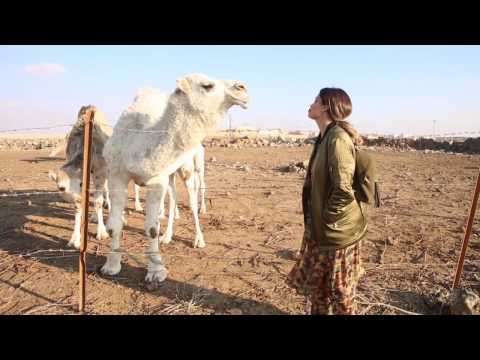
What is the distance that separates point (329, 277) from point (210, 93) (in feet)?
7.68

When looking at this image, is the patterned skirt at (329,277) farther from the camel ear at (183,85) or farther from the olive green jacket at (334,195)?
the camel ear at (183,85)

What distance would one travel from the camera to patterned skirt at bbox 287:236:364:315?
9.95 ft

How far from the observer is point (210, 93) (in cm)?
Result: 389

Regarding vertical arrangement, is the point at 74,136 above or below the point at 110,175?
above

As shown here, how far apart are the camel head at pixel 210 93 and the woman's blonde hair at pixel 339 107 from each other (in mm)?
1215

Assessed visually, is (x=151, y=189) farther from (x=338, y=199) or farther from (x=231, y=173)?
(x=231, y=173)

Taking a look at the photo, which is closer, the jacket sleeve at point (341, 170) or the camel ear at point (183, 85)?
the jacket sleeve at point (341, 170)

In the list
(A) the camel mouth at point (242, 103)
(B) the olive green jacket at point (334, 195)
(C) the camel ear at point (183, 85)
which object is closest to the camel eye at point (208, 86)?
(C) the camel ear at point (183, 85)

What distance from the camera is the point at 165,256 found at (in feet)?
18.1

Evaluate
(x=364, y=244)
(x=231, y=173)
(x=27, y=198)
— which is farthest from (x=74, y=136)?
(x=231, y=173)

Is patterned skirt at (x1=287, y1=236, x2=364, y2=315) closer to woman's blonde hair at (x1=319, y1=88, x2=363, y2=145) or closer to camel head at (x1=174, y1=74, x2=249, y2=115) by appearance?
woman's blonde hair at (x1=319, y1=88, x2=363, y2=145)

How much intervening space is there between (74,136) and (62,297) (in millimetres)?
3065

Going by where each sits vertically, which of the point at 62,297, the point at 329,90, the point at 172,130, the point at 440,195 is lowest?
the point at 62,297

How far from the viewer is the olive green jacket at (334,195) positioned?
8.96ft
